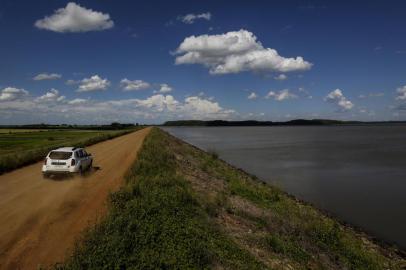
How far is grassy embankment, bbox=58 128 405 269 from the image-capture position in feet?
32.4

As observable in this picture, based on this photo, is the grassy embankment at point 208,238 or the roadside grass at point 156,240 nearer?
the roadside grass at point 156,240

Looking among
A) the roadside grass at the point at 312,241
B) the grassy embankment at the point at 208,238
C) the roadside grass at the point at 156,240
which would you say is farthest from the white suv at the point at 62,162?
the roadside grass at the point at 312,241

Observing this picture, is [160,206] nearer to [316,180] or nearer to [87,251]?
[87,251]

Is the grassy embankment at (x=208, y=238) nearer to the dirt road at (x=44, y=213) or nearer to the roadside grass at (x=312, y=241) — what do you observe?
the roadside grass at (x=312, y=241)

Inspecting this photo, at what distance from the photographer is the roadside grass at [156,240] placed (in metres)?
9.44

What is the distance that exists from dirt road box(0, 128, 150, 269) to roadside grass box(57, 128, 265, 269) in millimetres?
1146

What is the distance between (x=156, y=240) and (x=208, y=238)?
6.09 feet

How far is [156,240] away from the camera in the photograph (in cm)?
1095

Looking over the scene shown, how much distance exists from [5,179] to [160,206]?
49.9ft

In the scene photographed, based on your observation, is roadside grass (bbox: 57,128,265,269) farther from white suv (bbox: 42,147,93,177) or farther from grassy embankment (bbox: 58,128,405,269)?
white suv (bbox: 42,147,93,177)

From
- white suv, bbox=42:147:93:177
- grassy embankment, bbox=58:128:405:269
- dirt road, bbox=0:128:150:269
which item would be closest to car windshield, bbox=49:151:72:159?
white suv, bbox=42:147:93:177

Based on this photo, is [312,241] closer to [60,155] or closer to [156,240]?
[156,240]

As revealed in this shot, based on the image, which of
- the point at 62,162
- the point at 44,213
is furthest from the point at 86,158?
the point at 44,213

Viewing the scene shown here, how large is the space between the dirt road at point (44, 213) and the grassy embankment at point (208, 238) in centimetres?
125
